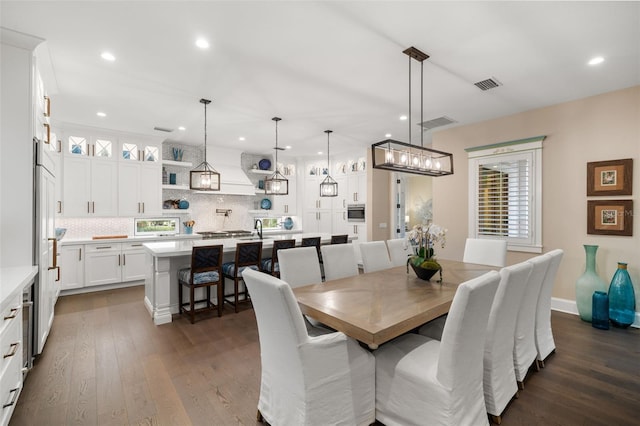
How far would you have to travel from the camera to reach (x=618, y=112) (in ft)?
11.8

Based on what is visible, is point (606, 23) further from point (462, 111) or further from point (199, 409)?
point (199, 409)

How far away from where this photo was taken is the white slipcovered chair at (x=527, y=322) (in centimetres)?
223

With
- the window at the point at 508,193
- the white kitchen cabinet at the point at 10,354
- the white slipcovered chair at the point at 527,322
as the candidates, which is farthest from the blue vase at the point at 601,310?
the white kitchen cabinet at the point at 10,354

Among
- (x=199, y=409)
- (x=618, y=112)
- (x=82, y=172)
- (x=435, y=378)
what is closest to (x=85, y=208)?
(x=82, y=172)

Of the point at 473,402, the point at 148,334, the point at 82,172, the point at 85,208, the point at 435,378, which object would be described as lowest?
the point at 148,334

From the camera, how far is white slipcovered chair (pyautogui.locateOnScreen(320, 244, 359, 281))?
3031mm

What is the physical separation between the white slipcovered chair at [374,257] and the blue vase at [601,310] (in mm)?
2413

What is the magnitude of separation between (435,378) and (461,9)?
2515mm

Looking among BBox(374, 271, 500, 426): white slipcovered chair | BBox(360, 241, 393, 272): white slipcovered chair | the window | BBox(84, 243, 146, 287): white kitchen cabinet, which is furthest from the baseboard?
BBox(84, 243, 146, 287): white kitchen cabinet

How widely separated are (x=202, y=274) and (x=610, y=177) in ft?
17.0

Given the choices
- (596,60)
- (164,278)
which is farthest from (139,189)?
(596,60)

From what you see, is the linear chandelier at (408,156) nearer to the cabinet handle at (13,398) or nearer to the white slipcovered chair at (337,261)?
the white slipcovered chair at (337,261)

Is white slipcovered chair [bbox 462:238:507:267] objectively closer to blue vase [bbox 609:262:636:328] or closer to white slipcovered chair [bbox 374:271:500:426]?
blue vase [bbox 609:262:636:328]

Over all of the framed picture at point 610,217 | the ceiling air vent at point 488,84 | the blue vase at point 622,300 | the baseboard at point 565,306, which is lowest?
the baseboard at point 565,306
